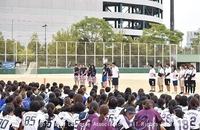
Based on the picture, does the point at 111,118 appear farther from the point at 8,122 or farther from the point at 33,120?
the point at 8,122

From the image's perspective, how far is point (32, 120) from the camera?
21.0 feet

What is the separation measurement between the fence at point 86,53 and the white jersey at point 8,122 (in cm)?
3602

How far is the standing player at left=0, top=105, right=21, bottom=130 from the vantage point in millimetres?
6312

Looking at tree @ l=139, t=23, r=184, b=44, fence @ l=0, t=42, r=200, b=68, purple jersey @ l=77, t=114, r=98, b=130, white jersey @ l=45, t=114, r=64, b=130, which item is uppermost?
tree @ l=139, t=23, r=184, b=44

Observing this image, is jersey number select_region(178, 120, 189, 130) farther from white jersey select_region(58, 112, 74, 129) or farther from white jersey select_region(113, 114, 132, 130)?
white jersey select_region(58, 112, 74, 129)

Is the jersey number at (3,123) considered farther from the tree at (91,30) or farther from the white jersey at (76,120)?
the tree at (91,30)

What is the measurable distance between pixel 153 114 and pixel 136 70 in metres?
40.2

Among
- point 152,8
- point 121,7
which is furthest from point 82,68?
point 152,8

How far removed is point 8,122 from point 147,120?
8.04 ft

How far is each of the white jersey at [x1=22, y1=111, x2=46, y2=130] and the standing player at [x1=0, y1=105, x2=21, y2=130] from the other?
133 mm

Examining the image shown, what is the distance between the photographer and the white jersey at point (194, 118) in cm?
645

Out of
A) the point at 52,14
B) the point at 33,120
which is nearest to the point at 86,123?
the point at 33,120

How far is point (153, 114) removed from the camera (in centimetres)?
595

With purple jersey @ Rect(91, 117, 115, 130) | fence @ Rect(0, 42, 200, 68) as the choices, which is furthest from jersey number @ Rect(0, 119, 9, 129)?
fence @ Rect(0, 42, 200, 68)
